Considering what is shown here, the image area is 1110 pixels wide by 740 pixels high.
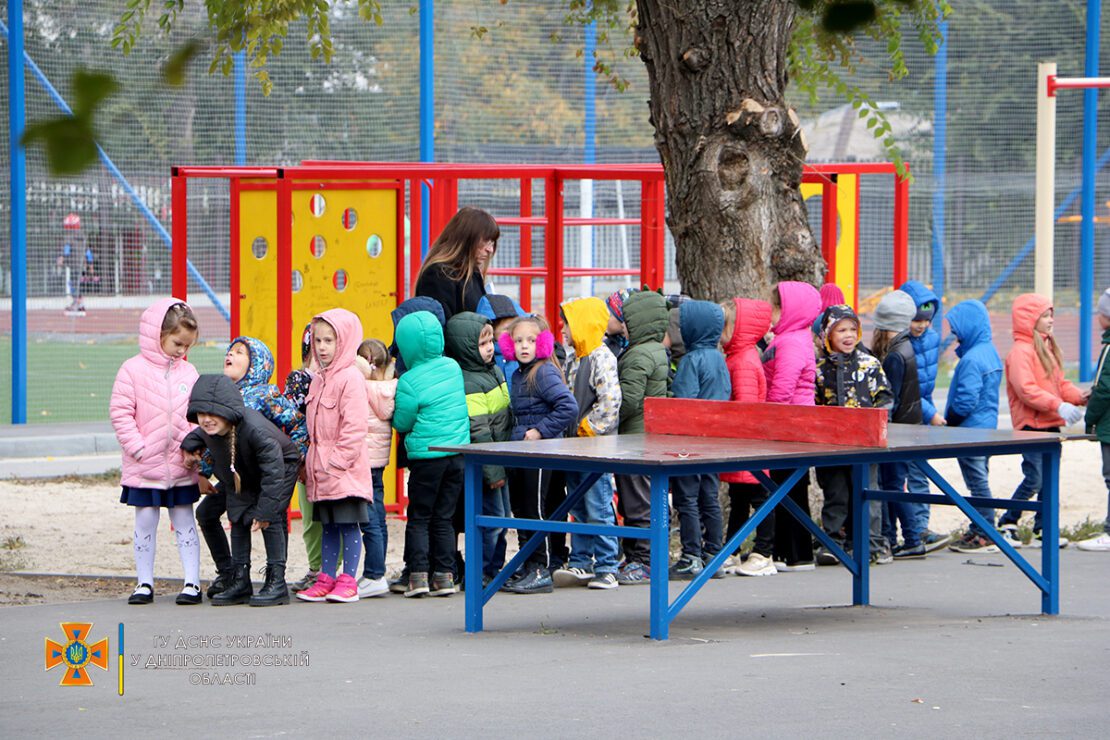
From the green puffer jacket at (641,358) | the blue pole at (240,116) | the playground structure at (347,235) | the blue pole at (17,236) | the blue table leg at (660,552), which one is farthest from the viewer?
the blue pole at (240,116)

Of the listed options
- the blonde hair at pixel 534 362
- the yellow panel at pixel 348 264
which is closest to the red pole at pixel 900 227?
the yellow panel at pixel 348 264

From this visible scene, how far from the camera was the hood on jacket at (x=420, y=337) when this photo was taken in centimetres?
676

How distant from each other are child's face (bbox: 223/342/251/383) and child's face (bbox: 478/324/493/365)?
104 centimetres

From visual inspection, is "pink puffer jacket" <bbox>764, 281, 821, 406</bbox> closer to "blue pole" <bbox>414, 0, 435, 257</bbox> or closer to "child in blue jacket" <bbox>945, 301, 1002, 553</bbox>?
"child in blue jacket" <bbox>945, 301, 1002, 553</bbox>

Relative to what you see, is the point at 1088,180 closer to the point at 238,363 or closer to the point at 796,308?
the point at 796,308

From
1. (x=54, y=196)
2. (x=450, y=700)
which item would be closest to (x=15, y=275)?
(x=54, y=196)

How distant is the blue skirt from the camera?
6.62m

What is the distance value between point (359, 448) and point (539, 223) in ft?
10.0

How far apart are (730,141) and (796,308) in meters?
1.21

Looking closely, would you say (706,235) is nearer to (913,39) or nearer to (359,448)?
(359,448)

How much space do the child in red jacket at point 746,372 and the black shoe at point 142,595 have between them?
2728 millimetres

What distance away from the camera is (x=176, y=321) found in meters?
6.76

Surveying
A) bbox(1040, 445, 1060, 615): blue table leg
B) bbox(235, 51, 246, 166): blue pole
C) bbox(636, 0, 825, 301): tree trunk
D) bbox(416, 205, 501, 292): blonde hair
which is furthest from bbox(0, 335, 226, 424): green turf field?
bbox(1040, 445, 1060, 615): blue table leg

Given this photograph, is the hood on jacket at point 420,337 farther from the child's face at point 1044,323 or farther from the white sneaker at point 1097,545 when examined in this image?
the white sneaker at point 1097,545
